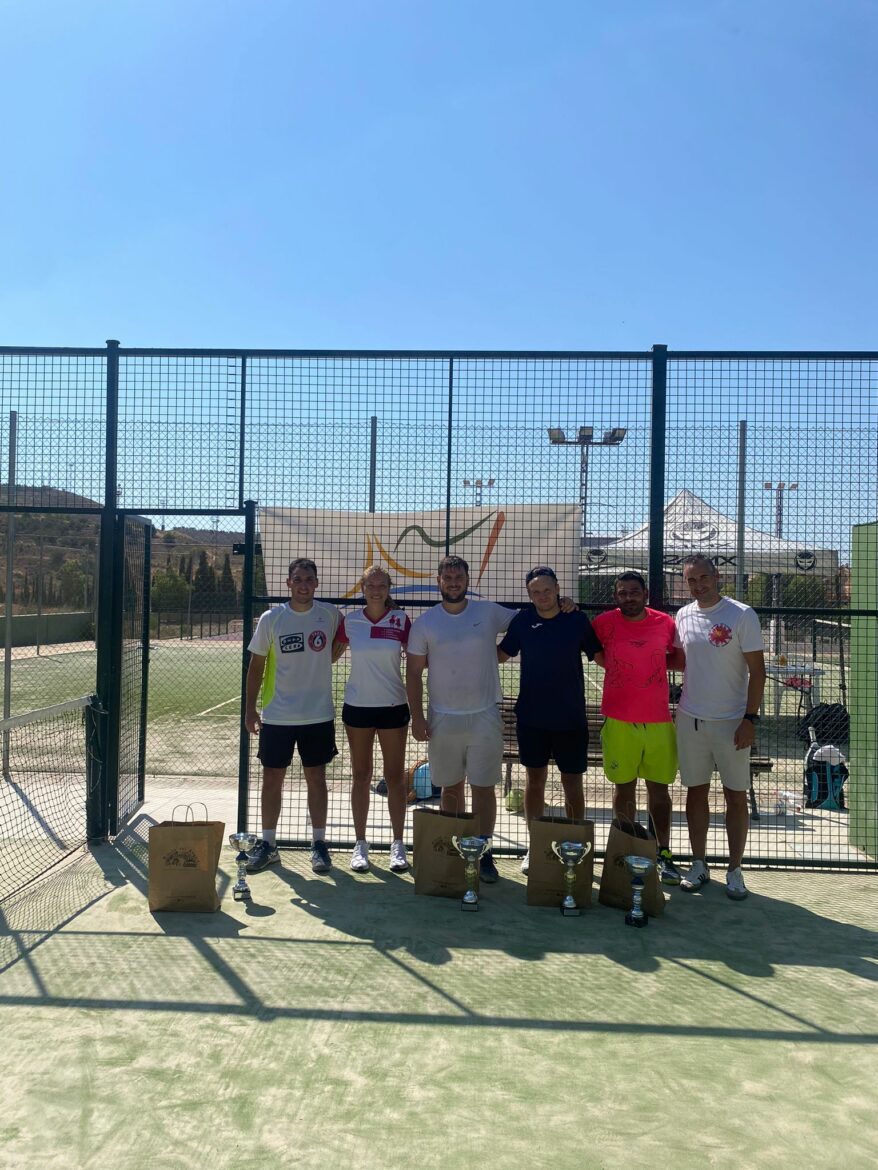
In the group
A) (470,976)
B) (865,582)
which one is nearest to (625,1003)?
(470,976)

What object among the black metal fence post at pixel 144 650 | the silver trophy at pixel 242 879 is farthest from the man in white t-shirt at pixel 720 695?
the black metal fence post at pixel 144 650

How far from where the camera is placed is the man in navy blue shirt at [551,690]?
4.94 metres

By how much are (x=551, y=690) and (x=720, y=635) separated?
1.00 metres

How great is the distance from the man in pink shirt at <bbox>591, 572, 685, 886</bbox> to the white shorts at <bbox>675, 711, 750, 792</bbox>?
0.06 meters

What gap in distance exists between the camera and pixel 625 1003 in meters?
3.60

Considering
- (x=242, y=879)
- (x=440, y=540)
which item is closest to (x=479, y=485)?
(x=440, y=540)

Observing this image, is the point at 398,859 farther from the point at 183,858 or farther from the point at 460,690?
the point at 183,858

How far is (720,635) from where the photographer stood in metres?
4.86

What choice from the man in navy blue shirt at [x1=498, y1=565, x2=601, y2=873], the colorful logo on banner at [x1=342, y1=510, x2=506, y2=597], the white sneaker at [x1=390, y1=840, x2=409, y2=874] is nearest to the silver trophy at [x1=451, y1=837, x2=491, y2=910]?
the man in navy blue shirt at [x1=498, y1=565, x2=601, y2=873]

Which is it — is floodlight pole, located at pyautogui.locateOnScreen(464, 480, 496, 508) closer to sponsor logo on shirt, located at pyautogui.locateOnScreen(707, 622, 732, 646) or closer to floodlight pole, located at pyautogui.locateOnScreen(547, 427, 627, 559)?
floodlight pole, located at pyautogui.locateOnScreen(547, 427, 627, 559)

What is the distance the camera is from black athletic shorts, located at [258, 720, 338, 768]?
17.1 feet

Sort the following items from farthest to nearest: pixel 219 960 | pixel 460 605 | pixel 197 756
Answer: pixel 197 756
pixel 460 605
pixel 219 960

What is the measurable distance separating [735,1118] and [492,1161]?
2.74ft

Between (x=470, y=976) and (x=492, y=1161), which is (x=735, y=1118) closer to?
(x=492, y=1161)
